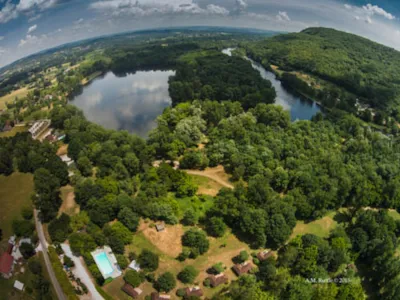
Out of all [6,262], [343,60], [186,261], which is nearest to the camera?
[6,262]

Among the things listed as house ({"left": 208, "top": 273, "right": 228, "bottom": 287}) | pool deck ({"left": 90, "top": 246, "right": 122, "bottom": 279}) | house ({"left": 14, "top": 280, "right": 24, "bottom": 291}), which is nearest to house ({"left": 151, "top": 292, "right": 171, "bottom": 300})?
house ({"left": 208, "top": 273, "right": 228, "bottom": 287})

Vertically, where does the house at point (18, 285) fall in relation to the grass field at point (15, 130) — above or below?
below

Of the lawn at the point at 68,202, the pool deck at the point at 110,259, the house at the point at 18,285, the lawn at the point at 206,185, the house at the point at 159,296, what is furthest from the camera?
the lawn at the point at 206,185

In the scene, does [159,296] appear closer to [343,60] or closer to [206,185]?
[206,185]

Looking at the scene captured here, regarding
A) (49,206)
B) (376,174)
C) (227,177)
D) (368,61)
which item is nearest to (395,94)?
(368,61)

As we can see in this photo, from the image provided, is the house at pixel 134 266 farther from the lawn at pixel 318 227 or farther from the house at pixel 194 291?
the lawn at pixel 318 227

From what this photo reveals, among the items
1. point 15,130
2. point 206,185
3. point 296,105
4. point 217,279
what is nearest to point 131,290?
point 217,279

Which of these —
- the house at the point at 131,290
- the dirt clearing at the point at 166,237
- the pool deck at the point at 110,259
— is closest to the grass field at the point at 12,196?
the pool deck at the point at 110,259
